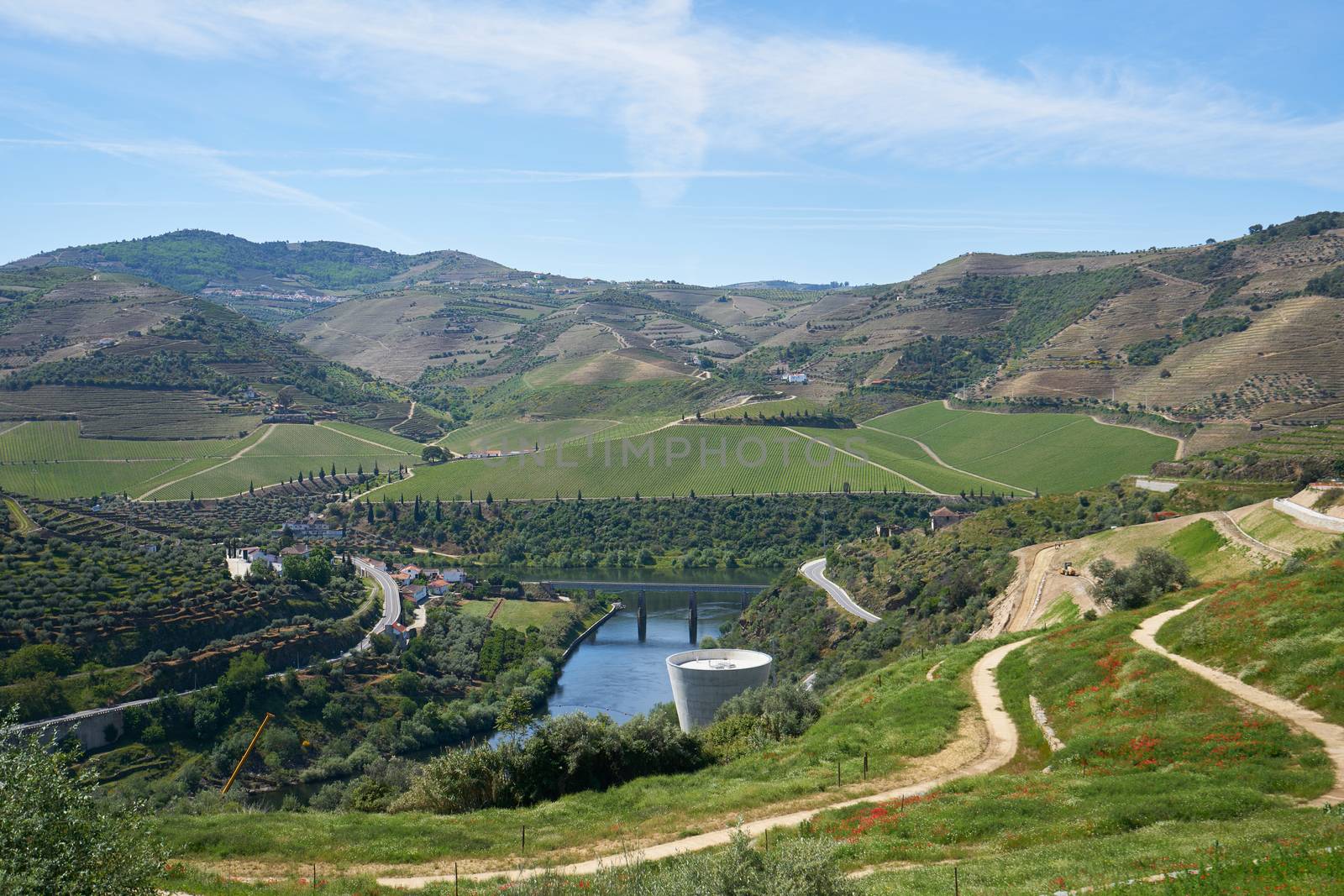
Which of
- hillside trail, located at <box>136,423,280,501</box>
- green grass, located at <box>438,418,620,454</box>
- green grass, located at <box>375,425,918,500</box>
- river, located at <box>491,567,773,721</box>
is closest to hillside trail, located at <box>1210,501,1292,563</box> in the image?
river, located at <box>491,567,773,721</box>

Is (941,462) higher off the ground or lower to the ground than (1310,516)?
lower

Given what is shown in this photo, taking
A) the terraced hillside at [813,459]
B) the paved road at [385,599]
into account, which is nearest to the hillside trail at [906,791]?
the paved road at [385,599]

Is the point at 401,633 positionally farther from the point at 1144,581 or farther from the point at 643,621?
the point at 1144,581

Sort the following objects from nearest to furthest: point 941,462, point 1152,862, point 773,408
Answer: point 1152,862 → point 941,462 → point 773,408

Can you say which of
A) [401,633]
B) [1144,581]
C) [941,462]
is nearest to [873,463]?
[941,462]

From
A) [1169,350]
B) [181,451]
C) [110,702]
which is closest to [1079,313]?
[1169,350]

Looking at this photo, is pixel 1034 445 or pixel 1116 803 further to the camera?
pixel 1034 445

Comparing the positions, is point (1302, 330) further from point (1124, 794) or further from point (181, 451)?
point (181, 451)
